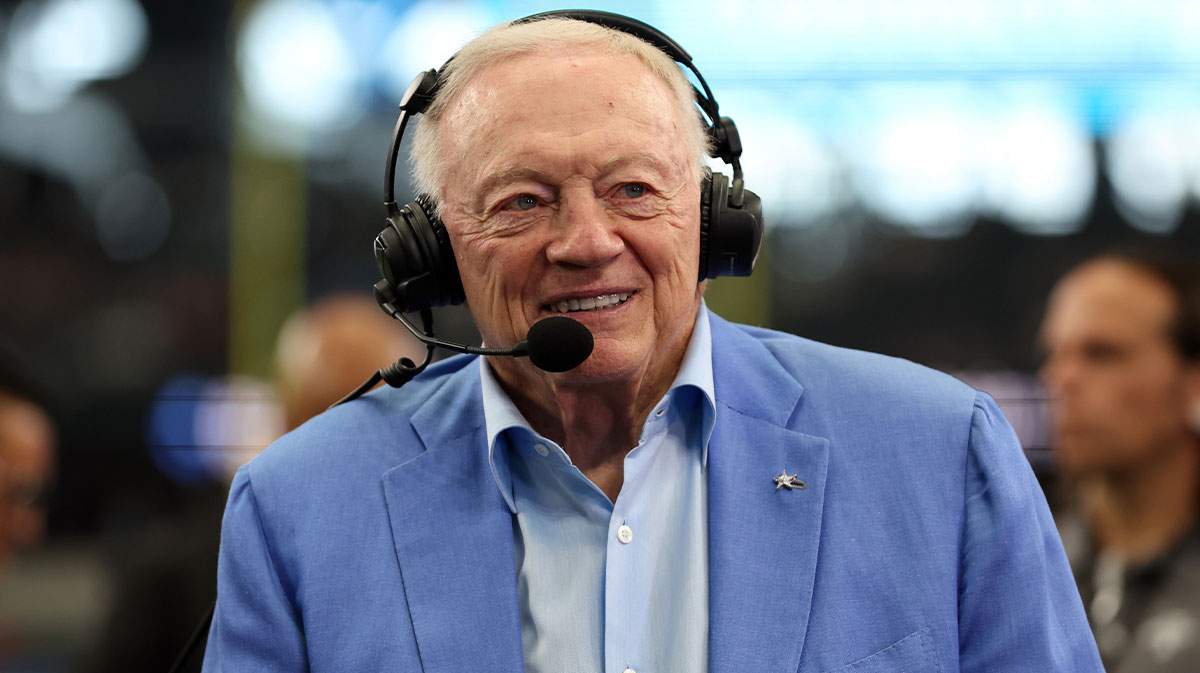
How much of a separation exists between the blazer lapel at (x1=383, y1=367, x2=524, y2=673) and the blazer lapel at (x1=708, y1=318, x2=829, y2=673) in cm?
24

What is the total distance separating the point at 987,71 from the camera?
354 cm

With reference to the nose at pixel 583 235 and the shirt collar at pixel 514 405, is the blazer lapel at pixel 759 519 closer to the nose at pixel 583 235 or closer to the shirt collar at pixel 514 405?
the shirt collar at pixel 514 405

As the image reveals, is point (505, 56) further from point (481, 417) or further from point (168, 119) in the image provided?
point (168, 119)

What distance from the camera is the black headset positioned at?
143 centimetres

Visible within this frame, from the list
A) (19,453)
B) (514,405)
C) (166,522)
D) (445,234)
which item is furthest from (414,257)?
(166,522)

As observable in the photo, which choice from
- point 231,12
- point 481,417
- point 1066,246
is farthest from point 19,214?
point 1066,246

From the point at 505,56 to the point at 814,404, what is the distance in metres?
0.58

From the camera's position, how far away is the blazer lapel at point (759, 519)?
124 centimetres

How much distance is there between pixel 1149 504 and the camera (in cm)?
245

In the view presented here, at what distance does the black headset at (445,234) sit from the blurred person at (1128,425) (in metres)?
1.42

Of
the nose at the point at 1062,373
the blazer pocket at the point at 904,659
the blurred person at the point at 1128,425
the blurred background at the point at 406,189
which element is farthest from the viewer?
the blurred background at the point at 406,189

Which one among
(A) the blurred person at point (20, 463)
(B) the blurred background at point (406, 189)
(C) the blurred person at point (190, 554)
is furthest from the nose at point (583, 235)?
(B) the blurred background at point (406, 189)

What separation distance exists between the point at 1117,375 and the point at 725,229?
1492mm

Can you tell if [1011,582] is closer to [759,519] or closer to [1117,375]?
[759,519]
